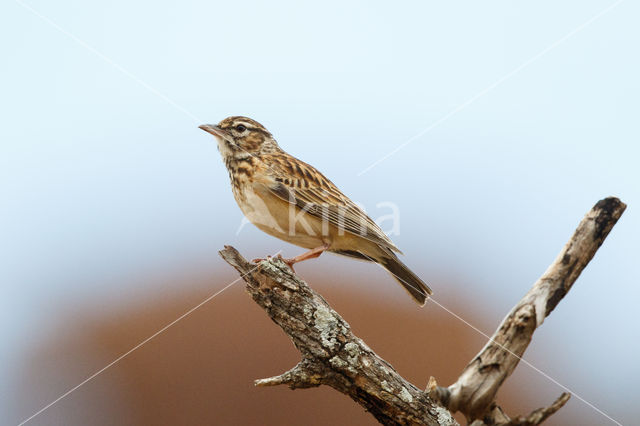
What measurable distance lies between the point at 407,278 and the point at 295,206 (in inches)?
41.6

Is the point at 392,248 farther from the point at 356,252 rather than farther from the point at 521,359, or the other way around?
the point at 521,359

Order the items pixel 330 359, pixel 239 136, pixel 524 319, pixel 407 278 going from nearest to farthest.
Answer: pixel 524 319 → pixel 330 359 → pixel 407 278 → pixel 239 136

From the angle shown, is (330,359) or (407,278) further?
(407,278)

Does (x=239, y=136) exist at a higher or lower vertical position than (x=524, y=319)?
higher

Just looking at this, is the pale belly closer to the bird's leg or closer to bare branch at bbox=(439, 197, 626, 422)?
the bird's leg

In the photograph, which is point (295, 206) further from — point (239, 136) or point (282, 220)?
point (239, 136)

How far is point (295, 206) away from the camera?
460cm

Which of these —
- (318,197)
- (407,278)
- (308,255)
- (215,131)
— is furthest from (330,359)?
(215,131)

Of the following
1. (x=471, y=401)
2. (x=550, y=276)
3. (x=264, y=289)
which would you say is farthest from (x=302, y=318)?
(x=550, y=276)

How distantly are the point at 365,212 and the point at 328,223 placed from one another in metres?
0.40

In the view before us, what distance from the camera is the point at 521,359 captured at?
3.40m

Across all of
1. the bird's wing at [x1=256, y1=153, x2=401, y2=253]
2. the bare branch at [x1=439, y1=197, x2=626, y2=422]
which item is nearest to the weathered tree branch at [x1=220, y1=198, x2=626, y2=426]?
the bare branch at [x1=439, y1=197, x2=626, y2=422]

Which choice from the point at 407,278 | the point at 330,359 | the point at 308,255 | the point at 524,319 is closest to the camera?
the point at 524,319

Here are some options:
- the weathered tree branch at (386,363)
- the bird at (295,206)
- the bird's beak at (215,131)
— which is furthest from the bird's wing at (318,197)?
the weathered tree branch at (386,363)
